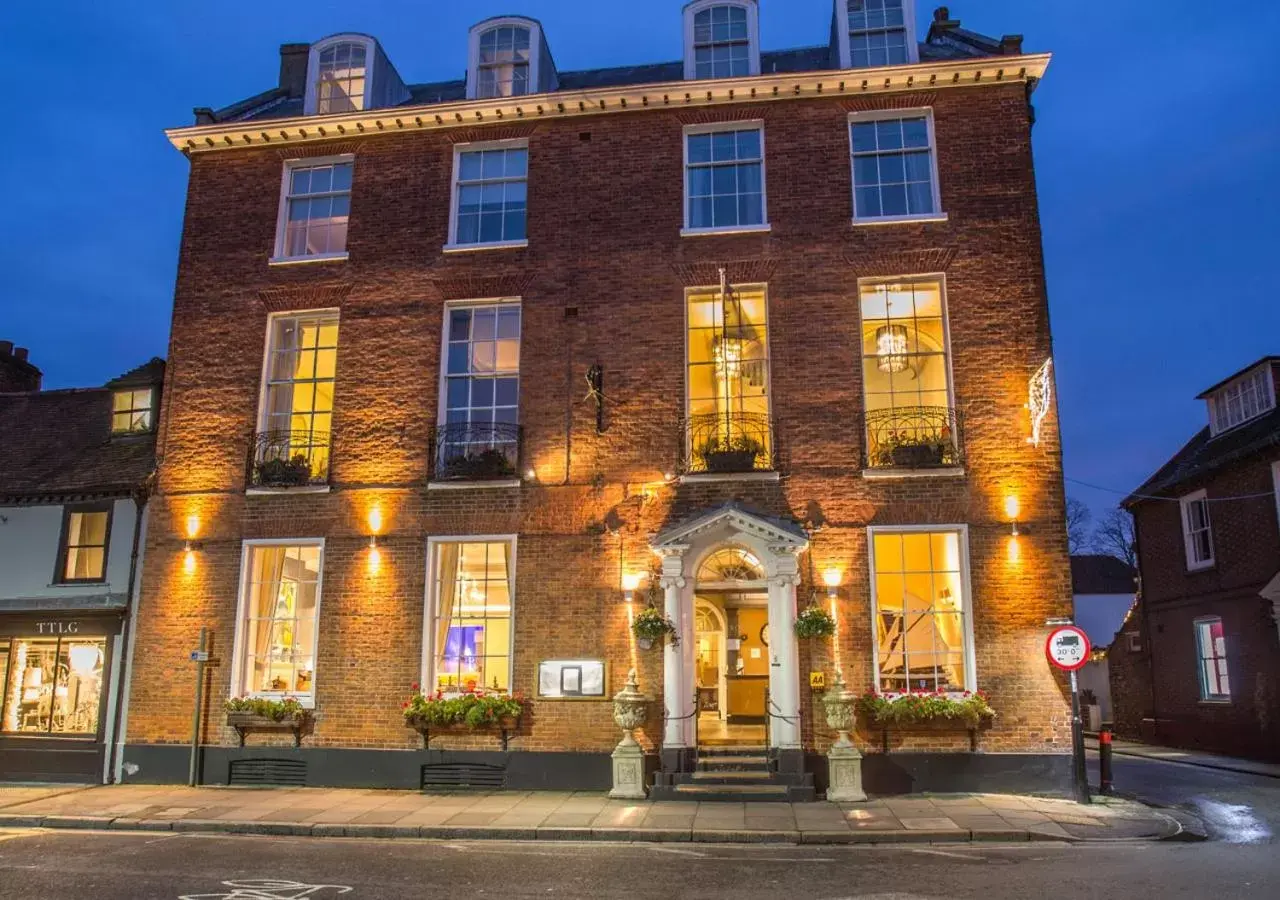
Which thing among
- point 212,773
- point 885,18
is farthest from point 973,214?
point 212,773

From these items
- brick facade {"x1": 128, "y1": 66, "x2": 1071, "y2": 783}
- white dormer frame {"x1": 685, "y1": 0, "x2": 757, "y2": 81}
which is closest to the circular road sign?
brick facade {"x1": 128, "y1": 66, "x2": 1071, "y2": 783}

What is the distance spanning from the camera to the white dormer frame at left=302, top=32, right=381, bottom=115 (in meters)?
17.3

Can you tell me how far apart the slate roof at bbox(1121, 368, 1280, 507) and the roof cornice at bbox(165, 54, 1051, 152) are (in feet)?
29.4

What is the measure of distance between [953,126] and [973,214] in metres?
1.53

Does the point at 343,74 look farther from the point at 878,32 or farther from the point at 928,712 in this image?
the point at 928,712

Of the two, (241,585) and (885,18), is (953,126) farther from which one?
(241,585)

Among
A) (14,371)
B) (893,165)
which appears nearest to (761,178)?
(893,165)

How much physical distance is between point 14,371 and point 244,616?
10.3m

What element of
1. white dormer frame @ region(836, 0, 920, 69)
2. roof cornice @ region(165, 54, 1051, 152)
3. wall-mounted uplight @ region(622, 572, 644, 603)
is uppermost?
white dormer frame @ region(836, 0, 920, 69)

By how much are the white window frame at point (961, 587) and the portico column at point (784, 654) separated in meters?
1.09

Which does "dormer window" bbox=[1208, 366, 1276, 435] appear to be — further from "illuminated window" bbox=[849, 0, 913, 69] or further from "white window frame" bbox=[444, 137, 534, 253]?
"white window frame" bbox=[444, 137, 534, 253]

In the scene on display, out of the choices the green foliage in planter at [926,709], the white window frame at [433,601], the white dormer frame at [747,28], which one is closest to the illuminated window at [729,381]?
the white window frame at [433,601]

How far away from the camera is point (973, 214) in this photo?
15.0 metres

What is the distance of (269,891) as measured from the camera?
8164 mm
